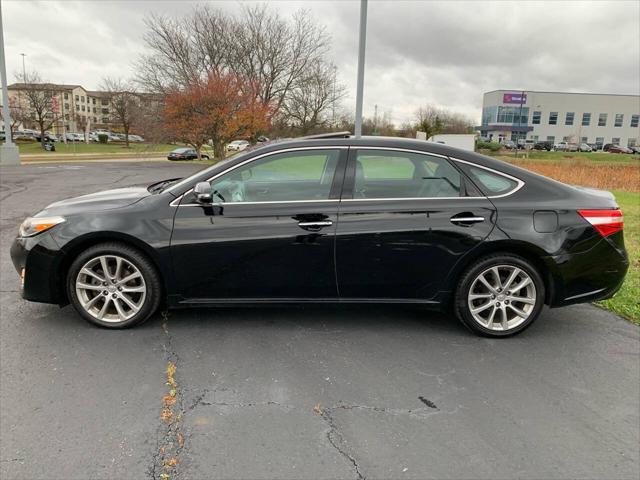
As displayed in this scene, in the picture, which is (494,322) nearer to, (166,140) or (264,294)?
(264,294)

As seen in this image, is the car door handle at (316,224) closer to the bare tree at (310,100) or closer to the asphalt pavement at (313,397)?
the asphalt pavement at (313,397)

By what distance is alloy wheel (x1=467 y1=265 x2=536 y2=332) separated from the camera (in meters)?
3.80

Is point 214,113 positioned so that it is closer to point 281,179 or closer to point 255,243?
point 281,179

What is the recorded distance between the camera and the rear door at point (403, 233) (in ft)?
12.1

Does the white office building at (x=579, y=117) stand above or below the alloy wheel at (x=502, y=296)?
above

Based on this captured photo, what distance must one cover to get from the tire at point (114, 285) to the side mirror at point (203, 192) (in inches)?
26.3

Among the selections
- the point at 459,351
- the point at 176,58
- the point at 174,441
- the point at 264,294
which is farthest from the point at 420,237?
the point at 176,58

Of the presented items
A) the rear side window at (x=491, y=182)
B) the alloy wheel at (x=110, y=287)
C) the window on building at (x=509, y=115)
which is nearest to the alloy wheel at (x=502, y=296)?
the rear side window at (x=491, y=182)

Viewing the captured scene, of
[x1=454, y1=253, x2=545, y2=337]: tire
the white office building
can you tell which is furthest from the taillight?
the white office building

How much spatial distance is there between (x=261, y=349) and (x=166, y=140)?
1286 inches

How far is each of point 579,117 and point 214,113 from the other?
92.9m

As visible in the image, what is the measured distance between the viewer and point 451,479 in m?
2.25

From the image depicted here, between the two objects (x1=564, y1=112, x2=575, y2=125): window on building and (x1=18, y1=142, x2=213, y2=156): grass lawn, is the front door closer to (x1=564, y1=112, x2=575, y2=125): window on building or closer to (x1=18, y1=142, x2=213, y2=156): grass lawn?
(x1=18, y1=142, x2=213, y2=156): grass lawn

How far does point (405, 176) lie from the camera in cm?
397
